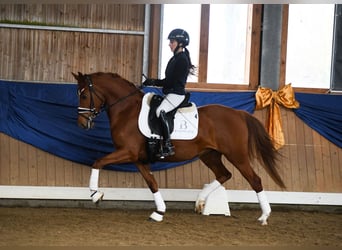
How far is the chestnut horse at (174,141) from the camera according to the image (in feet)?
17.7

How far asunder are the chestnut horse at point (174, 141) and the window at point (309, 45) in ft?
5.55

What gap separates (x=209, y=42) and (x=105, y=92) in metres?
2.00

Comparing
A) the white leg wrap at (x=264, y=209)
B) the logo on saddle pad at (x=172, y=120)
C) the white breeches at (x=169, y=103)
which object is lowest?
the white leg wrap at (x=264, y=209)

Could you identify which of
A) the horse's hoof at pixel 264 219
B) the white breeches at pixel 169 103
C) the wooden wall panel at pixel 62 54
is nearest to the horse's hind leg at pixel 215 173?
the horse's hoof at pixel 264 219

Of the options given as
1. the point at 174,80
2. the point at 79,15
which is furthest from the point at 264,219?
the point at 79,15

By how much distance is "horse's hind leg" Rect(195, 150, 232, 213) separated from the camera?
581cm

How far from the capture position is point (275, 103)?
6629 millimetres

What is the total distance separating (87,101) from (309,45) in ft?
10.8

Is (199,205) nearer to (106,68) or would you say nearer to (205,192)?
(205,192)

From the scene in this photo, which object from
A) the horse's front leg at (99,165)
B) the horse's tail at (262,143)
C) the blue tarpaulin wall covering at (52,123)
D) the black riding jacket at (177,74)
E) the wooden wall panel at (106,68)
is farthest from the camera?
the wooden wall panel at (106,68)

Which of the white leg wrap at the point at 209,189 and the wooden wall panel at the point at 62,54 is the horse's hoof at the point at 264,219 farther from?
the wooden wall panel at the point at 62,54

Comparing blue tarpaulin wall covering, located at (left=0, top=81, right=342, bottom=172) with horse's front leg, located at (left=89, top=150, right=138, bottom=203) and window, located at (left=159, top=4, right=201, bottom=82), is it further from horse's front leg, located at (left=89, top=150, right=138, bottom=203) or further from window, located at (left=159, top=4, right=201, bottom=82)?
horse's front leg, located at (left=89, top=150, right=138, bottom=203)

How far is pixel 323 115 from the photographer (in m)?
6.75

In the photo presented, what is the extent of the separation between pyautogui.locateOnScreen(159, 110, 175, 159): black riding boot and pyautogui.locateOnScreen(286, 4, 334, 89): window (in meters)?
2.41
